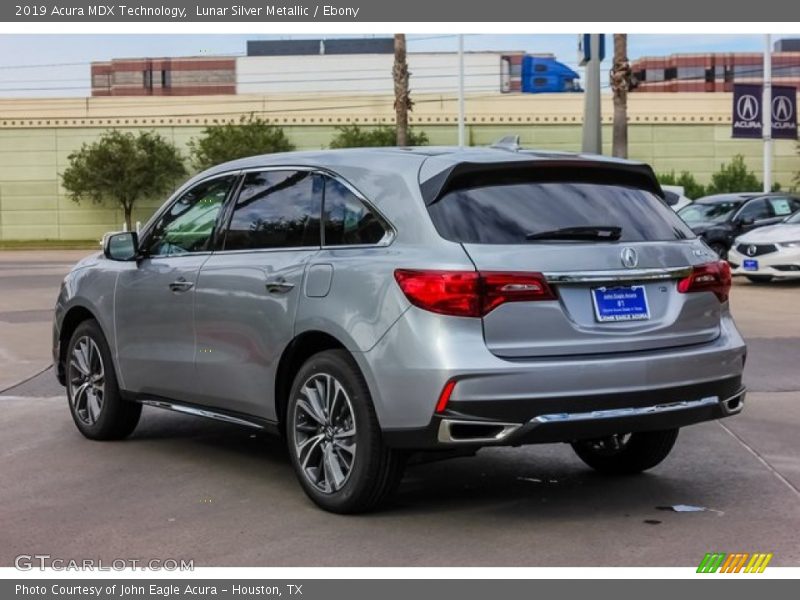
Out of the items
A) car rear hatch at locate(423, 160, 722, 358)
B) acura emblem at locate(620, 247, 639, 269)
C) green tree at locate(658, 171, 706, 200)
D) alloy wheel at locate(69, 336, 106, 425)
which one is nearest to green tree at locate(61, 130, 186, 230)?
green tree at locate(658, 171, 706, 200)

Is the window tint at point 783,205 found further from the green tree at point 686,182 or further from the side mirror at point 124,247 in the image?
the green tree at point 686,182

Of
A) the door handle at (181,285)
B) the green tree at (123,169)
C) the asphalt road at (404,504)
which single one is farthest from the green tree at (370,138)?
the door handle at (181,285)

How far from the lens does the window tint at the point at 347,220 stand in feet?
19.4

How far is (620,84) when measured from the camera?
29.7 metres

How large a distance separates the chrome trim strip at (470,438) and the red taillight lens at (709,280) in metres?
1.21

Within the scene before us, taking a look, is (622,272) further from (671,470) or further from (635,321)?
(671,470)

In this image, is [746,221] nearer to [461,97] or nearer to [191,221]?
[191,221]

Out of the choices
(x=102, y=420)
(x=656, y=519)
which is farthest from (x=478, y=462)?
(x=102, y=420)

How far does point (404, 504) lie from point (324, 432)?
0.59 metres

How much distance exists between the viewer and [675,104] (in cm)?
5444

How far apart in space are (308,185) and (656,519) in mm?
2470

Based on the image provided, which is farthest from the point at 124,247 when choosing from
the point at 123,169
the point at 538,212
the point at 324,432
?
the point at 123,169

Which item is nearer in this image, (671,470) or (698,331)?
(698,331)

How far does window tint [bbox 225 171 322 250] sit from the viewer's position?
6.35 m
